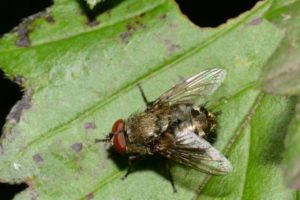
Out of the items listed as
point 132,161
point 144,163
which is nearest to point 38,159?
point 132,161

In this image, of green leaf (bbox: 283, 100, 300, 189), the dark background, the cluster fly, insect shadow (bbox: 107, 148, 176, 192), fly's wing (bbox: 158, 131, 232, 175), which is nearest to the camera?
green leaf (bbox: 283, 100, 300, 189)

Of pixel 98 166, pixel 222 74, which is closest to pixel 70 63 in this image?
pixel 98 166

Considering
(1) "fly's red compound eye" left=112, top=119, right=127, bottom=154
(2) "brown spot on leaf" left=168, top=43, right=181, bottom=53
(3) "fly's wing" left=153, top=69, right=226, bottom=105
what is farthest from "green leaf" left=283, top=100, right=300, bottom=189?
(1) "fly's red compound eye" left=112, top=119, right=127, bottom=154

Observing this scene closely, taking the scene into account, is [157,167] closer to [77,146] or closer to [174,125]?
[174,125]

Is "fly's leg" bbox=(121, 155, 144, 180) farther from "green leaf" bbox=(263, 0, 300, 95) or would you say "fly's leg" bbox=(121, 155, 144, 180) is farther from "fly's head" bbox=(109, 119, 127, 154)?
"green leaf" bbox=(263, 0, 300, 95)

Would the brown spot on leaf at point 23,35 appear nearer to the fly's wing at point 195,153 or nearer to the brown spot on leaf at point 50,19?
the brown spot on leaf at point 50,19

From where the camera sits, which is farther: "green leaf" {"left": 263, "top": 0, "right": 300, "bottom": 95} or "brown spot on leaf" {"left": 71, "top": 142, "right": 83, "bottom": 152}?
"brown spot on leaf" {"left": 71, "top": 142, "right": 83, "bottom": 152}
